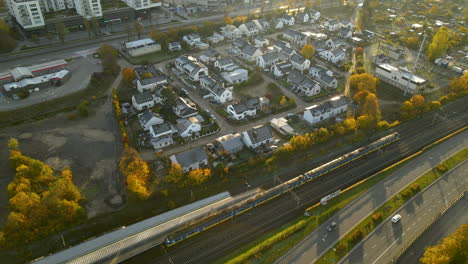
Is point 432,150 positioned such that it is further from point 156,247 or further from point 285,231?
point 156,247

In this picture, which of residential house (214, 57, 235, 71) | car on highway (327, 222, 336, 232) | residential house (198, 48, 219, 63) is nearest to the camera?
car on highway (327, 222, 336, 232)

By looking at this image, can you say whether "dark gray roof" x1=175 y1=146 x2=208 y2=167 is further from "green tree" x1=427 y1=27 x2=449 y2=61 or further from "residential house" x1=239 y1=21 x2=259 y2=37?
"green tree" x1=427 y1=27 x2=449 y2=61

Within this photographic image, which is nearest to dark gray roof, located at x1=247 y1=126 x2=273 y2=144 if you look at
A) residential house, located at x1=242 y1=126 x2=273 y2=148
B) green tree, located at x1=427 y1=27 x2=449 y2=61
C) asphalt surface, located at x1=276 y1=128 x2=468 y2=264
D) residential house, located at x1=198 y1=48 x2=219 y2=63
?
residential house, located at x1=242 y1=126 x2=273 y2=148

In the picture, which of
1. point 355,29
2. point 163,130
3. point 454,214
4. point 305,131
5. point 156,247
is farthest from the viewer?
point 355,29

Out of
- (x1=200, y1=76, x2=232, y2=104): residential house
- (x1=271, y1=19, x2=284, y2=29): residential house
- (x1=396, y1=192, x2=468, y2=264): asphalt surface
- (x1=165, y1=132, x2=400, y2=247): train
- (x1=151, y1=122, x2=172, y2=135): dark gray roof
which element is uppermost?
(x1=271, y1=19, x2=284, y2=29): residential house

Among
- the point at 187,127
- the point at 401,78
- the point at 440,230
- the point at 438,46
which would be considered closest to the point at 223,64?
the point at 187,127

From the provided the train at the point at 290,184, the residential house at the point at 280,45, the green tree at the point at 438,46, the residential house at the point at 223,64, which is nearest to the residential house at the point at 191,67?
the residential house at the point at 223,64

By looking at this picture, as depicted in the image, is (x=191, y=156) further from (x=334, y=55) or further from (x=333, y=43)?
(x=333, y=43)

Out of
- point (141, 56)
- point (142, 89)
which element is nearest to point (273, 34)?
point (141, 56)
